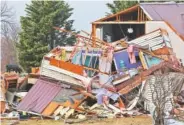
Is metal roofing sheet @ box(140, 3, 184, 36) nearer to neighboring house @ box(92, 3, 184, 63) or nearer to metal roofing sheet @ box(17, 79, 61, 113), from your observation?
neighboring house @ box(92, 3, 184, 63)

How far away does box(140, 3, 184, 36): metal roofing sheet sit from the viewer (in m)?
25.6

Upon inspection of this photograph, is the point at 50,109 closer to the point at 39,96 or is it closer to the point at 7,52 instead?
the point at 39,96

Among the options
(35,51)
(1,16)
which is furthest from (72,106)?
(1,16)

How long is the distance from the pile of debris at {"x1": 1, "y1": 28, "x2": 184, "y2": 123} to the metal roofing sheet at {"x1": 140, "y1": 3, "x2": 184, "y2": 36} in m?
5.18

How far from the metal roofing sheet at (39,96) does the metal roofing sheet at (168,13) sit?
9.03m

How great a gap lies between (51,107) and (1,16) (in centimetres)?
4404

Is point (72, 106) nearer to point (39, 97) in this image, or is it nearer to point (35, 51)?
point (39, 97)

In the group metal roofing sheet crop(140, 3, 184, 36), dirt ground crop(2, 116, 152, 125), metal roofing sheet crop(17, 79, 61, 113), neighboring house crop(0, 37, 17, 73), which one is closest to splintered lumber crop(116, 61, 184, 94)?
dirt ground crop(2, 116, 152, 125)

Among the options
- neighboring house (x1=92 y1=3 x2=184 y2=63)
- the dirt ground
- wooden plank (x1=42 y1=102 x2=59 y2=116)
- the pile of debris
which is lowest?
the dirt ground

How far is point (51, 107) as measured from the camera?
1812 cm

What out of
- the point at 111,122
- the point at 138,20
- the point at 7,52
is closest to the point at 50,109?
the point at 111,122

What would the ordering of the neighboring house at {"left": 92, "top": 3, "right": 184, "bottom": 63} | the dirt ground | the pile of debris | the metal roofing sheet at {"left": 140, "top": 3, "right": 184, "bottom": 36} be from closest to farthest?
the dirt ground, the pile of debris, the neighboring house at {"left": 92, "top": 3, "right": 184, "bottom": 63}, the metal roofing sheet at {"left": 140, "top": 3, "right": 184, "bottom": 36}

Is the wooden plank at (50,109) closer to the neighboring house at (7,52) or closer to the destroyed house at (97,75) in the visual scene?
the destroyed house at (97,75)

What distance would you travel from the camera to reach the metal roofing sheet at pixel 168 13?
84.0 ft
